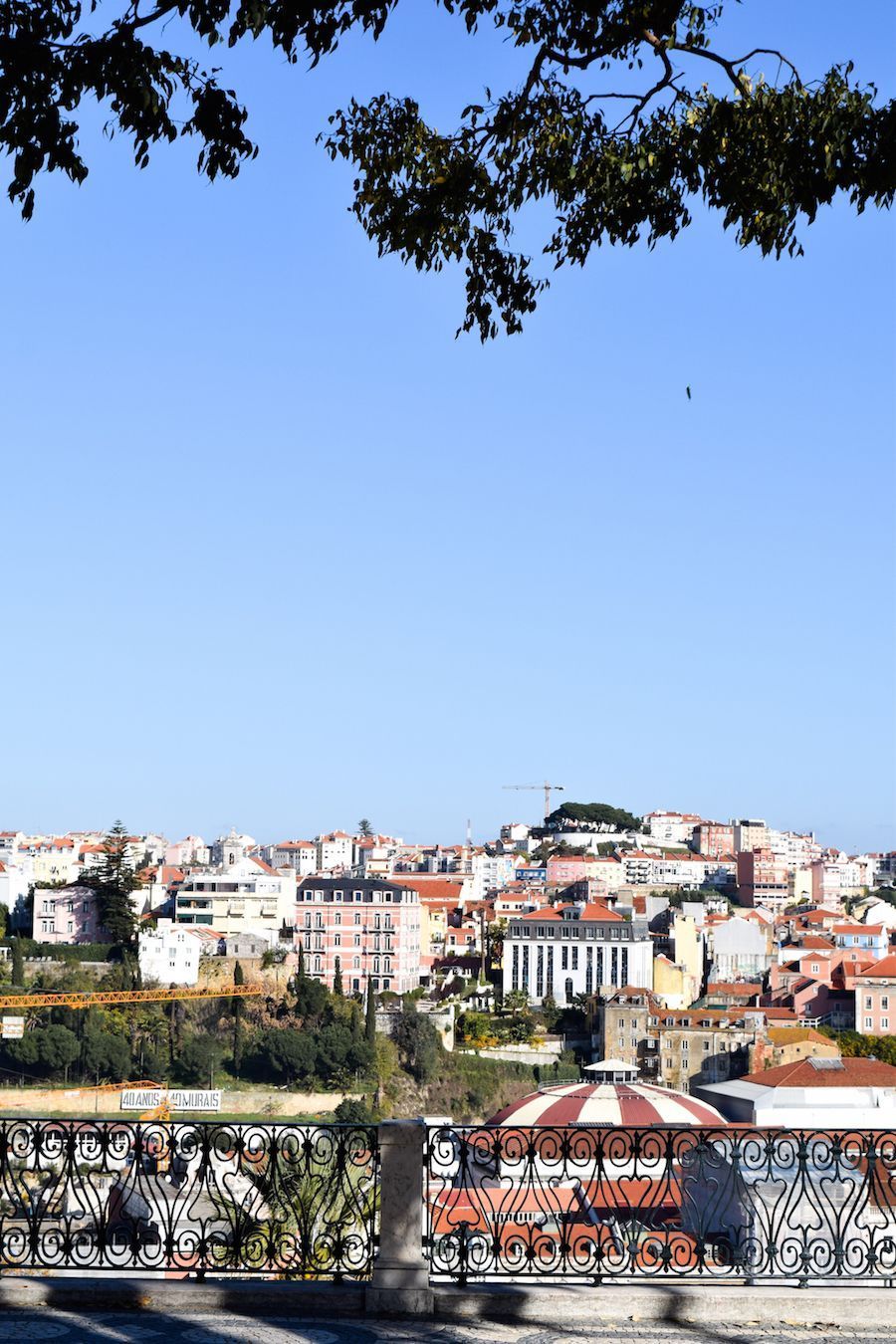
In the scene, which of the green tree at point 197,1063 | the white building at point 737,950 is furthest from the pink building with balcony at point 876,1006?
the green tree at point 197,1063

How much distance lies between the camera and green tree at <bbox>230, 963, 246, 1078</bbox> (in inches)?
1955

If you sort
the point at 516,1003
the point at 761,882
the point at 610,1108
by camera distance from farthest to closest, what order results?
the point at 761,882 → the point at 516,1003 → the point at 610,1108

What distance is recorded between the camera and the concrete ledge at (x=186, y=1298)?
5.63m

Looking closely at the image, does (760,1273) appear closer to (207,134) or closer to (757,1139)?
(757,1139)

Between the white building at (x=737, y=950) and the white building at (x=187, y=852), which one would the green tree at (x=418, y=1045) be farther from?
the white building at (x=187, y=852)

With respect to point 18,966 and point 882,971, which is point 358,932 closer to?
point 18,966

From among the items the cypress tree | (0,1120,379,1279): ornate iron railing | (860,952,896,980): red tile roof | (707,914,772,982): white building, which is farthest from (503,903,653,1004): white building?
(0,1120,379,1279): ornate iron railing

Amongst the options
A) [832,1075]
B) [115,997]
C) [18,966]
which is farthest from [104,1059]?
[832,1075]

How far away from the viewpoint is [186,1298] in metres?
5.66

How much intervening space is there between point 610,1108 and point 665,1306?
288 inches

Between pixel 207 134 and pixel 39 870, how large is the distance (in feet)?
235

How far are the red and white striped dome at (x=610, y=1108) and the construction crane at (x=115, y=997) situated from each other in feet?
128

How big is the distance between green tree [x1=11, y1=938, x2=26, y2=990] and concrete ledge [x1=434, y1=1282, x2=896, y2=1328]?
48294mm

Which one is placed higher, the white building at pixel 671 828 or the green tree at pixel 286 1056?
the white building at pixel 671 828
